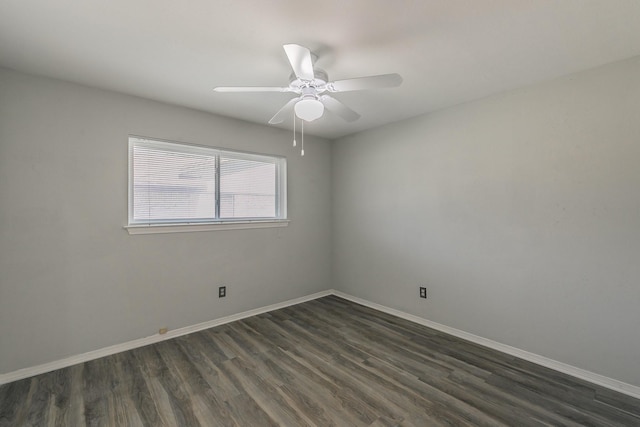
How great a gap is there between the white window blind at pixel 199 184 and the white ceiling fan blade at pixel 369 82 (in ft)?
6.15

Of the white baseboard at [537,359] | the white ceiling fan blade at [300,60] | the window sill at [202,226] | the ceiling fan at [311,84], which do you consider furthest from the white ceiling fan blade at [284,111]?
the white baseboard at [537,359]

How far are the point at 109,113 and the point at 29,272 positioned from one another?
1.43 metres

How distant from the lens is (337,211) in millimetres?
4234

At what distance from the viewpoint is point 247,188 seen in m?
3.51

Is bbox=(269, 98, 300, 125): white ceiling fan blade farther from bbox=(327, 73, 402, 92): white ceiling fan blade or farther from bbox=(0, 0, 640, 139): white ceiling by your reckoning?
bbox=(327, 73, 402, 92): white ceiling fan blade

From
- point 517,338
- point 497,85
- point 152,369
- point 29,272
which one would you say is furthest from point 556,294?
point 29,272

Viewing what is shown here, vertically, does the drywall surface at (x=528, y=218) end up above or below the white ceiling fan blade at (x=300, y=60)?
below

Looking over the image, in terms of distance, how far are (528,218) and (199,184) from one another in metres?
3.20

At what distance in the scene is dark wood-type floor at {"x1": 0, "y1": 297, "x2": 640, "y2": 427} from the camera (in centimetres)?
177

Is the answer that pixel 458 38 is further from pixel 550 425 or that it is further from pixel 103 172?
pixel 103 172

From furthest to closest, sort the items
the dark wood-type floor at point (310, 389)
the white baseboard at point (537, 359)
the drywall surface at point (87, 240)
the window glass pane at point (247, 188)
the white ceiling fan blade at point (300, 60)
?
the window glass pane at point (247, 188)
the drywall surface at point (87, 240)
the white baseboard at point (537, 359)
the dark wood-type floor at point (310, 389)
the white ceiling fan blade at point (300, 60)

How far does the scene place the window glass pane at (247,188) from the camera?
10.9ft

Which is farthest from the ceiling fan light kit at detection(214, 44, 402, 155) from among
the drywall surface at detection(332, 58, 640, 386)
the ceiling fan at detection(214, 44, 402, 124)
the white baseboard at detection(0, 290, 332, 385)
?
the white baseboard at detection(0, 290, 332, 385)

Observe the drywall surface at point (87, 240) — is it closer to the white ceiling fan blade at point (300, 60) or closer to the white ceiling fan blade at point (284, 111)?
the white ceiling fan blade at point (284, 111)
